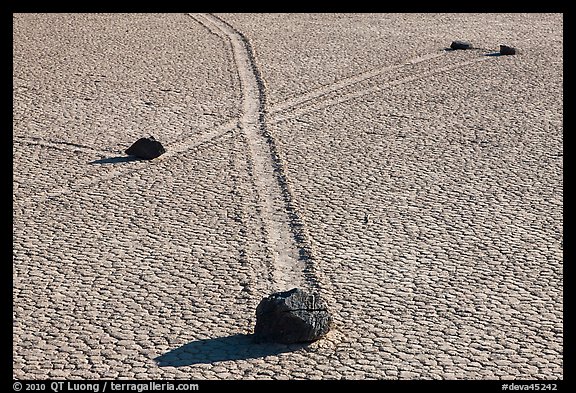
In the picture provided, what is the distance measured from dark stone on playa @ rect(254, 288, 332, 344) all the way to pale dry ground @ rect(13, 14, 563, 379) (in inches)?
3.3

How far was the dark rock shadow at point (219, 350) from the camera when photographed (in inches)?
258

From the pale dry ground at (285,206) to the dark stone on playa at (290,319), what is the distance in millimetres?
83

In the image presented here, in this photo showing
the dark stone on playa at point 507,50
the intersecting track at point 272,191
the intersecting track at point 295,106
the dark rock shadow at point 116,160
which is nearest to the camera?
the intersecting track at point 272,191

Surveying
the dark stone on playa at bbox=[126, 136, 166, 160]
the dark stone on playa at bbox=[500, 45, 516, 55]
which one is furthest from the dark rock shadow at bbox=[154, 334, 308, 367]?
the dark stone on playa at bbox=[500, 45, 516, 55]

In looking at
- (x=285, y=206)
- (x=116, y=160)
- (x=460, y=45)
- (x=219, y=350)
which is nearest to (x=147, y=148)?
(x=116, y=160)

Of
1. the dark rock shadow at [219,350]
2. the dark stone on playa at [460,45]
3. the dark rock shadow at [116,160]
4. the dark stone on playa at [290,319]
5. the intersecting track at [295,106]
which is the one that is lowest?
the dark stone on playa at [460,45]

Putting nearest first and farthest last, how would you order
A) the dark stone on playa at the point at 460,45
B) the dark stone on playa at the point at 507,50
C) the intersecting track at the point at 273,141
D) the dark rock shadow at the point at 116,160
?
the intersecting track at the point at 273,141, the dark rock shadow at the point at 116,160, the dark stone on playa at the point at 507,50, the dark stone on playa at the point at 460,45

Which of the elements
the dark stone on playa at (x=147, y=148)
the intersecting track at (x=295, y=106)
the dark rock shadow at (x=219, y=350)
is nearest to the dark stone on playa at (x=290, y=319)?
the dark rock shadow at (x=219, y=350)

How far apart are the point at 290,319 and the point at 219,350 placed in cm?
49

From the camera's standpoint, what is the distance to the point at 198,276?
7941 mm

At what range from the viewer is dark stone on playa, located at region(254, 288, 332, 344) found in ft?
22.0

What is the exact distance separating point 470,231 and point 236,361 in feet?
10.4

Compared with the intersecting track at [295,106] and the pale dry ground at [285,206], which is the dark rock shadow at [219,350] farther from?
the intersecting track at [295,106]

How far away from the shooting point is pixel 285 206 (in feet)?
31.4
